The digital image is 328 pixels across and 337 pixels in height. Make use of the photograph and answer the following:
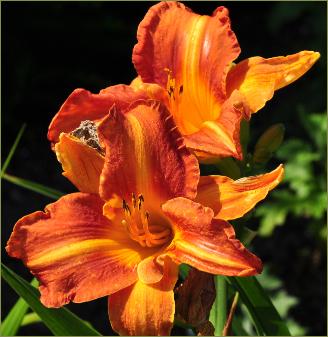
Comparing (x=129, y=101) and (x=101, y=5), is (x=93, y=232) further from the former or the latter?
(x=101, y=5)

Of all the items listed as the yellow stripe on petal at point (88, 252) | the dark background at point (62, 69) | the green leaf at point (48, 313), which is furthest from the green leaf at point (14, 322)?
the dark background at point (62, 69)

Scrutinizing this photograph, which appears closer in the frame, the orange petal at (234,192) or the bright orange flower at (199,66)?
the orange petal at (234,192)

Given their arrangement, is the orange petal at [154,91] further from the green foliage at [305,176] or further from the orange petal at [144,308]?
the green foliage at [305,176]

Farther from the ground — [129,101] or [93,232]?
[129,101]

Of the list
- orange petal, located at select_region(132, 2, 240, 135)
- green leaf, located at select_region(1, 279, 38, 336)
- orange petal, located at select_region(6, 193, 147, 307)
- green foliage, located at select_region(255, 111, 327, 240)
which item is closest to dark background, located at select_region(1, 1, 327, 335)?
green foliage, located at select_region(255, 111, 327, 240)

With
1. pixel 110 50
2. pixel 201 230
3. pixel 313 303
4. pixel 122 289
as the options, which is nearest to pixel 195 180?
pixel 201 230

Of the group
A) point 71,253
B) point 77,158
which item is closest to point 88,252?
point 71,253

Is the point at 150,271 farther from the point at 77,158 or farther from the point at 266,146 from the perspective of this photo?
the point at 266,146
